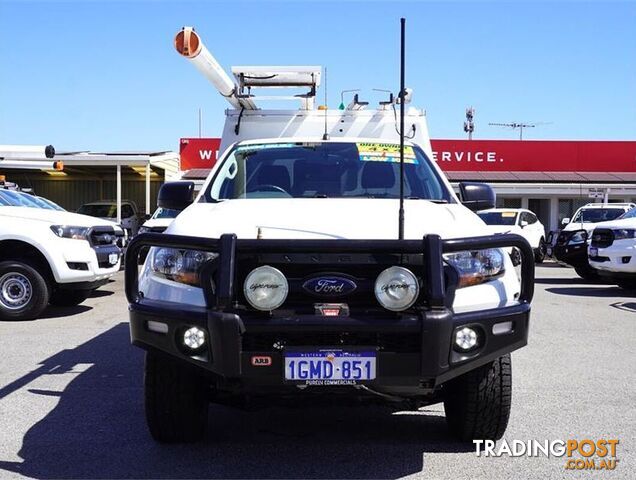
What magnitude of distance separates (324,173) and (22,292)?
18.4ft

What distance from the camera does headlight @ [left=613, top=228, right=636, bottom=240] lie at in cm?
1295

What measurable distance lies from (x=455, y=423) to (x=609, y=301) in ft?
28.9

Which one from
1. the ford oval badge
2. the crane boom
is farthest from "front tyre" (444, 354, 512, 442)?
the crane boom

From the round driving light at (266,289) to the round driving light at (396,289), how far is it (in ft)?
1.51

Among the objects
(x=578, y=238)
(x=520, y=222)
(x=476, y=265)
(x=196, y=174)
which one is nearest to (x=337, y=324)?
(x=476, y=265)

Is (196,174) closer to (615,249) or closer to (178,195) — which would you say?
(615,249)

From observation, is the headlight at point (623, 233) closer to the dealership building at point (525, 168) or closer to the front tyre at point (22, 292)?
the front tyre at point (22, 292)

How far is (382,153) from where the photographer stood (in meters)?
5.59

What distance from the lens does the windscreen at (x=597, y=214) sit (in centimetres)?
1898

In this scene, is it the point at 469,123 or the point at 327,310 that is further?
the point at 469,123

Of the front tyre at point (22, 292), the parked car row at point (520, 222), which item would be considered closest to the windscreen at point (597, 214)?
the parked car row at point (520, 222)

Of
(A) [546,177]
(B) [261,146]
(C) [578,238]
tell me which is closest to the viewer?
(B) [261,146]

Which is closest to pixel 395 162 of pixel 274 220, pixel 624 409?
pixel 274 220

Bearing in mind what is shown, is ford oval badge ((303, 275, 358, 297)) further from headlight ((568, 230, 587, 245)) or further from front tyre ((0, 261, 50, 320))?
headlight ((568, 230, 587, 245))
